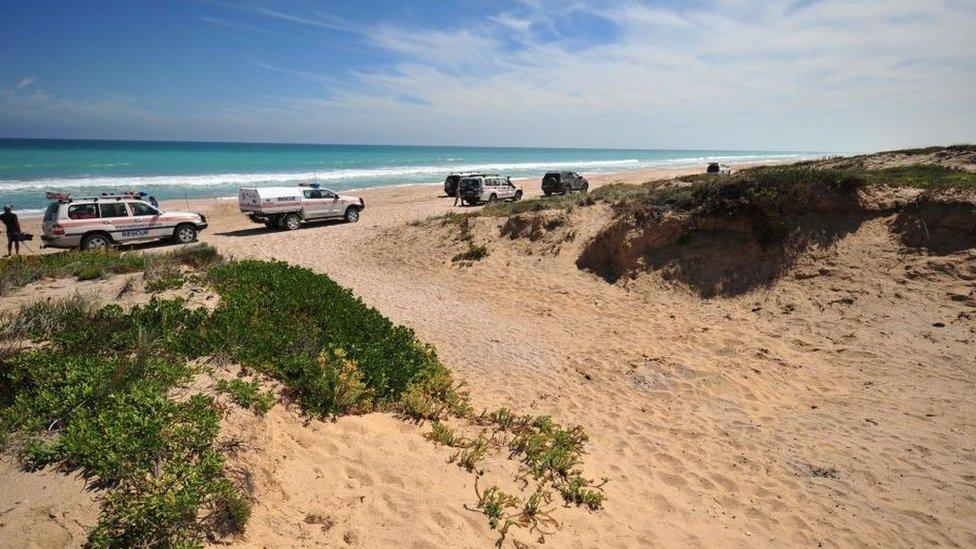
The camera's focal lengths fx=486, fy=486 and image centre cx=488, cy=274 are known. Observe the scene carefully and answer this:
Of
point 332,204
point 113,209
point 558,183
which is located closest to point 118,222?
point 113,209

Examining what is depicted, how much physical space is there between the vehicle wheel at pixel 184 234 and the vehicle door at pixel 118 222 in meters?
1.05

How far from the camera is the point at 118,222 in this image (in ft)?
56.7

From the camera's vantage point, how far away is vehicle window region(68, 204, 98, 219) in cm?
1622

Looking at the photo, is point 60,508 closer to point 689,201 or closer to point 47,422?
point 47,422

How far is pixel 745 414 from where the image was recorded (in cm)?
689

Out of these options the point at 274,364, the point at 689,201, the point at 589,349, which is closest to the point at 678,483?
the point at 589,349

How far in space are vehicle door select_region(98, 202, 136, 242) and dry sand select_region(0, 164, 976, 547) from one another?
30.2 feet

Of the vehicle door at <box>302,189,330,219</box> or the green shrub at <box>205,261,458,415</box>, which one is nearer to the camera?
the green shrub at <box>205,261,458,415</box>

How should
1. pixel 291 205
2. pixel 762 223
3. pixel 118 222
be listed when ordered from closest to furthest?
pixel 762 223
pixel 118 222
pixel 291 205

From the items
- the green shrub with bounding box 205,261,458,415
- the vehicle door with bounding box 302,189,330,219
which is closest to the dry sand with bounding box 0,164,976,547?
the green shrub with bounding box 205,261,458,415

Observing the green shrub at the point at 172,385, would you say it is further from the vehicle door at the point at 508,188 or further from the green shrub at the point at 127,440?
the vehicle door at the point at 508,188

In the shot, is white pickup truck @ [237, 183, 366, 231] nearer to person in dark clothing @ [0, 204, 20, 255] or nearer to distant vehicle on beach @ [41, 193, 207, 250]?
distant vehicle on beach @ [41, 193, 207, 250]

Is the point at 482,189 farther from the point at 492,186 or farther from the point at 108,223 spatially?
the point at 108,223

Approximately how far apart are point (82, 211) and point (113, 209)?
89cm
